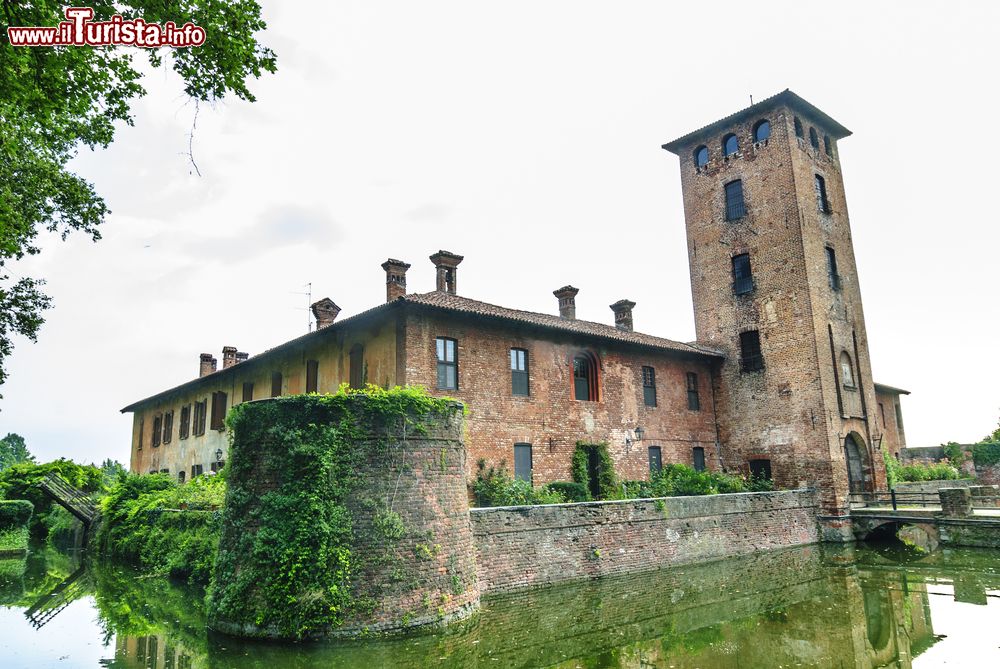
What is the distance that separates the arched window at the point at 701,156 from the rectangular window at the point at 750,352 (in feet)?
24.5

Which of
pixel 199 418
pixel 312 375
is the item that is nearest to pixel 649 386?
pixel 312 375

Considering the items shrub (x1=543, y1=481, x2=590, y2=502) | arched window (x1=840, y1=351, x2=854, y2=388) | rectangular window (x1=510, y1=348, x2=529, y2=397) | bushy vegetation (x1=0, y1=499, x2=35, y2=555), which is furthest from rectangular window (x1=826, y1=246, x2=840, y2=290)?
bushy vegetation (x1=0, y1=499, x2=35, y2=555)

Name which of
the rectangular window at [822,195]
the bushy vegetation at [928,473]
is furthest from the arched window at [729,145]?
the bushy vegetation at [928,473]

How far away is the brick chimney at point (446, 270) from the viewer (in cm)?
1994

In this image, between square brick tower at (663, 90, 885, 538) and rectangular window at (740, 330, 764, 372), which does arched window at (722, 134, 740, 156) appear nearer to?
square brick tower at (663, 90, 885, 538)

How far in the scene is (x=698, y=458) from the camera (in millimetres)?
24375

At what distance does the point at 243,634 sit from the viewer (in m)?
10.4

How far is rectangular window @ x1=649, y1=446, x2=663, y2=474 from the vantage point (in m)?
22.3

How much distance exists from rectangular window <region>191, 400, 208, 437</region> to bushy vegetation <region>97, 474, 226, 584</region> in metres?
3.92

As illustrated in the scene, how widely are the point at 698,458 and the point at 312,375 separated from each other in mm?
14097

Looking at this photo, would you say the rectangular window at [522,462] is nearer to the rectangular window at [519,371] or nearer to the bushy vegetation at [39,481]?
the rectangular window at [519,371]

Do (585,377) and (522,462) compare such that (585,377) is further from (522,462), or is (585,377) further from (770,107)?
(770,107)

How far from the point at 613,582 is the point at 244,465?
27.2ft

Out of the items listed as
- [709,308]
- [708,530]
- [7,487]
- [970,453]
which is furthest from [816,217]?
[7,487]
